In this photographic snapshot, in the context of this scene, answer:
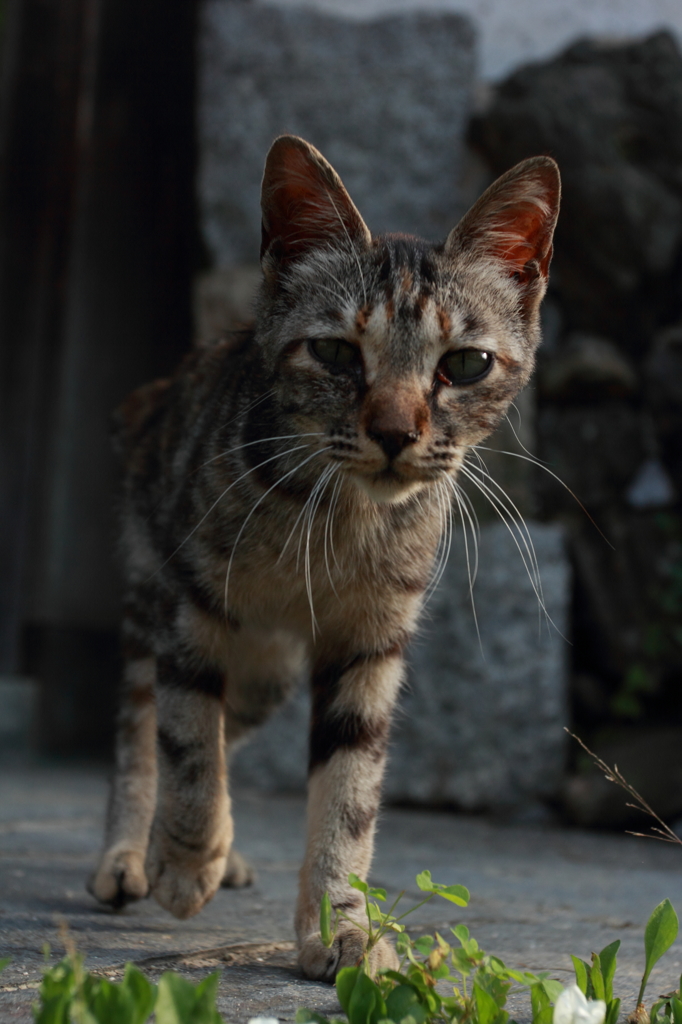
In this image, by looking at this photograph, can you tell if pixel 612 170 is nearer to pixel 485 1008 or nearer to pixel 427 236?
pixel 427 236

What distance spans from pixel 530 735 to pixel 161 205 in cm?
318

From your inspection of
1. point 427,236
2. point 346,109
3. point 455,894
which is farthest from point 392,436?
point 346,109

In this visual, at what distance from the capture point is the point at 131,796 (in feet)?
8.14

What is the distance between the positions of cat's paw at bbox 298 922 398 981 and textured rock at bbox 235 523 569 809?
211 centimetres

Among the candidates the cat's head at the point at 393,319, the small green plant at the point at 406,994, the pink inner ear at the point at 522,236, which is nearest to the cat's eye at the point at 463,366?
the cat's head at the point at 393,319

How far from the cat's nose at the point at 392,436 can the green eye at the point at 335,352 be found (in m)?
0.20

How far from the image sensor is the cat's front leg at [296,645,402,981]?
1672mm

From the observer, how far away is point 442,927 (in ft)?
6.71

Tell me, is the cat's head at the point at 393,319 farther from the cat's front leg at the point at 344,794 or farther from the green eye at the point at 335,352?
the cat's front leg at the point at 344,794

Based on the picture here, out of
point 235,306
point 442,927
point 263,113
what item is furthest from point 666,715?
point 263,113

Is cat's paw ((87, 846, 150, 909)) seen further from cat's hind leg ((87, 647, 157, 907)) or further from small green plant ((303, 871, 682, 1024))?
small green plant ((303, 871, 682, 1024))

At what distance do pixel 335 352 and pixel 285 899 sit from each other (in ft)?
4.27

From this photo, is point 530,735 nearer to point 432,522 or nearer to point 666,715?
point 666,715

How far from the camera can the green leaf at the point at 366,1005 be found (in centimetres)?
128
